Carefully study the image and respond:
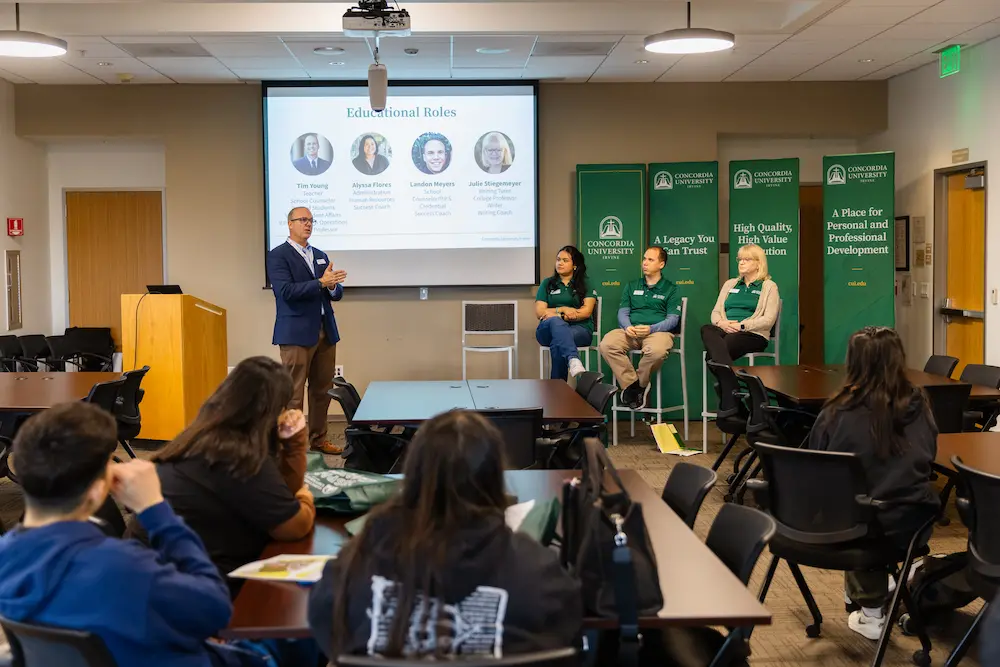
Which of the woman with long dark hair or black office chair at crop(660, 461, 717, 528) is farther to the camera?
the woman with long dark hair

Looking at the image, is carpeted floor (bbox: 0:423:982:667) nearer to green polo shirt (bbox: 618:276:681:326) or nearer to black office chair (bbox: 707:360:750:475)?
black office chair (bbox: 707:360:750:475)

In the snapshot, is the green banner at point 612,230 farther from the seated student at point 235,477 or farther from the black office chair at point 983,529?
the seated student at point 235,477

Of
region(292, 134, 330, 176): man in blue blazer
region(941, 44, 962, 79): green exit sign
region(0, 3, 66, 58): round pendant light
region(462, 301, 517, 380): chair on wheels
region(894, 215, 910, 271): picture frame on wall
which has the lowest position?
region(462, 301, 517, 380): chair on wheels

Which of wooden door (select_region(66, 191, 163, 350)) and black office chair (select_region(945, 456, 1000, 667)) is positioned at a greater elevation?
wooden door (select_region(66, 191, 163, 350))

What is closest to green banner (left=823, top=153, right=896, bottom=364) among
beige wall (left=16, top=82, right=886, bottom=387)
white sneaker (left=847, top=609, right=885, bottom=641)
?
beige wall (left=16, top=82, right=886, bottom=387)

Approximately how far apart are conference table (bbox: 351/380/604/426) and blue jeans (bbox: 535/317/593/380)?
1802mm

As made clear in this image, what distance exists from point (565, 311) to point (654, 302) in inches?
30.4

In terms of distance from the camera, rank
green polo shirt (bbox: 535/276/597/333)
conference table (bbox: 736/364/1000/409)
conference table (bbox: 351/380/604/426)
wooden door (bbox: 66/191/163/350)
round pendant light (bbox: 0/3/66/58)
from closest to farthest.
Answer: conference table (bbox: 351/380/604/426)
conference table (bbox: 736/364/1000/409)
round pendant light (bbox: 0/3/66/58)
green polo shirt (bbox: 535/276/597/333)
wooden door (bbox: 66/191/163/350)

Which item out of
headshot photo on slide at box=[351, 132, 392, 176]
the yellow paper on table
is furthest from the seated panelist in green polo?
the yellow paper on table

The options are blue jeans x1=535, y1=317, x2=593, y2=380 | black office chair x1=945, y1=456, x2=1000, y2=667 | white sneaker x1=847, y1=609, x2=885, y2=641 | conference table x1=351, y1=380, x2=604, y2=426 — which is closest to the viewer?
black office chair x1=945, y1=456, x2=1000, y2=667

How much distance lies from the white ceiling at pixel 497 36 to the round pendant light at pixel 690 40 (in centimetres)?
65

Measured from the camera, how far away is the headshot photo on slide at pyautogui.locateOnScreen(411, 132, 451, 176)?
9109mm

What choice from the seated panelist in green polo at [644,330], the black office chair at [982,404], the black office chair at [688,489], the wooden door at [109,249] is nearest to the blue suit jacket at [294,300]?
the seated panelist in green polo at [644,330]

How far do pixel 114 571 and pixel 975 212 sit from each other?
8.07 metres
